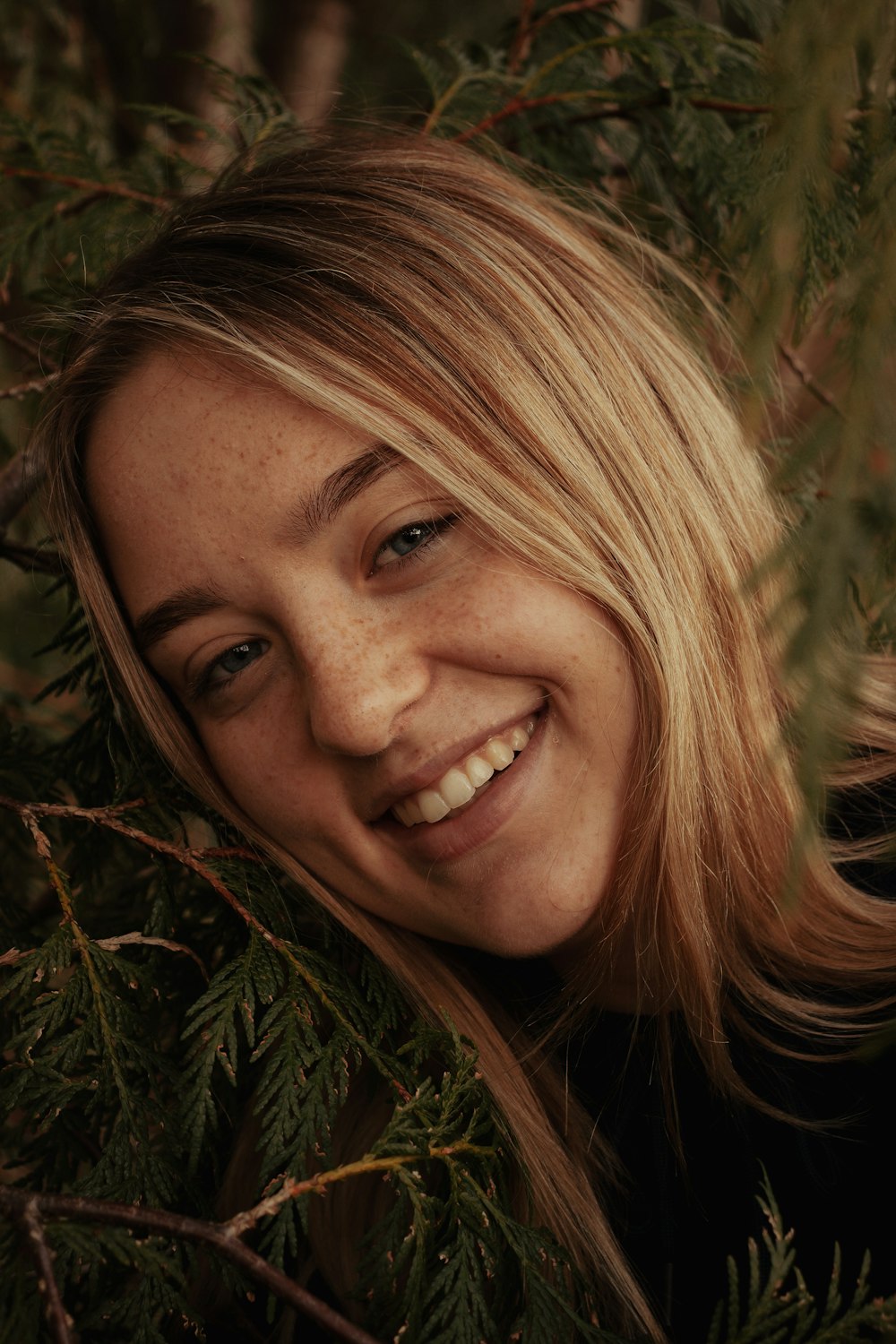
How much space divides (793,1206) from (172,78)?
113 inches

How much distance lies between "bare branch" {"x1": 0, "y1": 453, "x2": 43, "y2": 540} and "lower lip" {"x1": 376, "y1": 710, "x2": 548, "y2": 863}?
2.95ft

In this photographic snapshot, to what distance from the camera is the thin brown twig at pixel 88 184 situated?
1.74 m

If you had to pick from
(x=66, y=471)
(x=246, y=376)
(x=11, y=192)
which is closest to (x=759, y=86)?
(x=246, y=376)

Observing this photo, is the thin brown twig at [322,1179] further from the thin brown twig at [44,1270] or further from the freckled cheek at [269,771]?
the freckled cheek at [269,771]

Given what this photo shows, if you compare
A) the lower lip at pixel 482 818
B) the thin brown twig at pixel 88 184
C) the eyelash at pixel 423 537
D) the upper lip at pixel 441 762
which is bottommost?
the lower lip at pixel 482 818

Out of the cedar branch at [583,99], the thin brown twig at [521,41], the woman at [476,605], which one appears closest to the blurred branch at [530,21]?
the thin brown twig at [521,41]

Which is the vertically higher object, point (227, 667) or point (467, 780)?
point (227, 667)

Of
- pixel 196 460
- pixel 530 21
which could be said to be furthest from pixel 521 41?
pixel 196 460

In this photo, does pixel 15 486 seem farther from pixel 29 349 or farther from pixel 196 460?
pixel 196 460

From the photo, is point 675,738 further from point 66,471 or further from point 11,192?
point 11,192

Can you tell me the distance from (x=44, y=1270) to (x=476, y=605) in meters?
0.79

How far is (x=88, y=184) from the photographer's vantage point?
5.88 feet

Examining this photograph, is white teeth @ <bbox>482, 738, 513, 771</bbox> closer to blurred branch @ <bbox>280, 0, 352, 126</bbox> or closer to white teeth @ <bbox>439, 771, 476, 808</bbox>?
white teeth @ <bbox>439, 771, 476, 808</bbox>

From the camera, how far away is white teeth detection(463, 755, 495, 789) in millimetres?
1304
